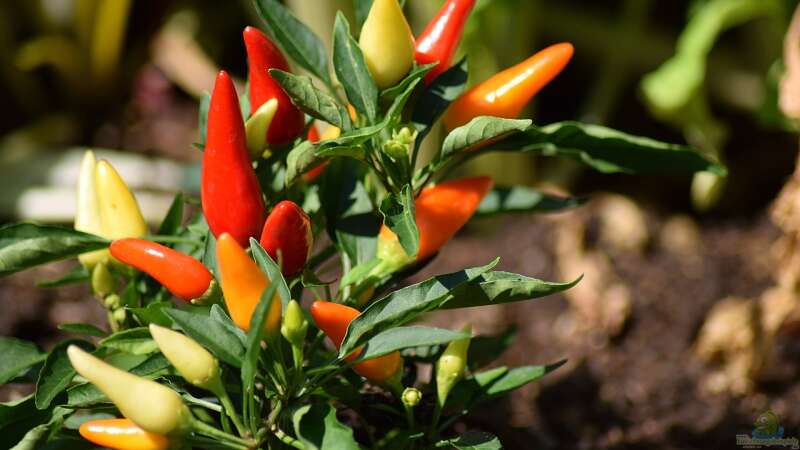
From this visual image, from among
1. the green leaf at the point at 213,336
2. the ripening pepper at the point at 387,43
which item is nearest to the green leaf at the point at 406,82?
the ripening pepper at the point at 387,43

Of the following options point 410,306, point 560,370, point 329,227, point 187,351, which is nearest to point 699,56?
point 560,370

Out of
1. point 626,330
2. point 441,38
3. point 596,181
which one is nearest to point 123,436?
point 441,38

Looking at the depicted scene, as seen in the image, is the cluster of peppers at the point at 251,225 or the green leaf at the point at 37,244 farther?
the green leaf at the point at 37,244

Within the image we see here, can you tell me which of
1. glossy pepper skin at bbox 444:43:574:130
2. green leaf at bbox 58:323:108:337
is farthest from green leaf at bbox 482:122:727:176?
green leaf at bbox 58:323:108:337

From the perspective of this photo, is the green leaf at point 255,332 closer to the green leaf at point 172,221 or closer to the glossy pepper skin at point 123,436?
the glossy pepper skin at point 123,436

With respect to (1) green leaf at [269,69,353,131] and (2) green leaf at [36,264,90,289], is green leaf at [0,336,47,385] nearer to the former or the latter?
(2) green leaf at [36,264,90,289]

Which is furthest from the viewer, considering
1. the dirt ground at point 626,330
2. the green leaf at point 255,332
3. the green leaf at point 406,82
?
the dirt ground at point 626,330

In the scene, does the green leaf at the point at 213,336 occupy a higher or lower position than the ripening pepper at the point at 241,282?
lower

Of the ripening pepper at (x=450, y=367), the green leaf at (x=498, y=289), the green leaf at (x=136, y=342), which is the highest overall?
the green leaf at (x=498, y=289)
